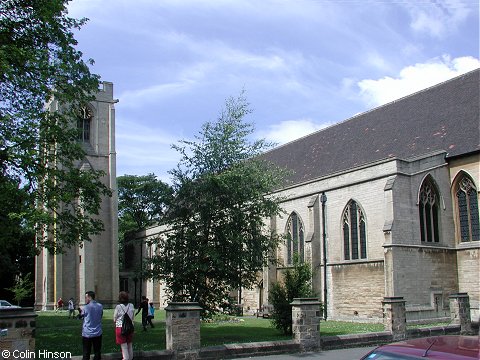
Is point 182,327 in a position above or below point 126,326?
below

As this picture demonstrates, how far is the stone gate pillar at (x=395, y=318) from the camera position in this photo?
16.1 metres

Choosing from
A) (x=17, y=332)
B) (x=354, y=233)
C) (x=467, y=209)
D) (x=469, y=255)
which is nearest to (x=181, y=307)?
(x=17, y=332)

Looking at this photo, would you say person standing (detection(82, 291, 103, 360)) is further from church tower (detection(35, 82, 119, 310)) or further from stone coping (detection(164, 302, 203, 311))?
church tower (detection(35, 82, 119, 310))

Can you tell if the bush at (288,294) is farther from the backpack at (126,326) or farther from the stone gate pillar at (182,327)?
the backpack at (126,326)

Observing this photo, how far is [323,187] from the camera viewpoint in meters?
28.2

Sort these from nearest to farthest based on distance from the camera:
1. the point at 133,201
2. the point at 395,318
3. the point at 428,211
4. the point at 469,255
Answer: the point at 395,318, the point at 469,255, the point at 428,211, the point at 133,201

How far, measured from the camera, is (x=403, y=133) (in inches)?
1159

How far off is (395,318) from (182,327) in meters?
7.53

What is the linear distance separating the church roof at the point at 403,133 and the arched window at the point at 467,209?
1.60 meters

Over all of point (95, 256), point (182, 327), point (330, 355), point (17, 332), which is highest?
point (95, 256)

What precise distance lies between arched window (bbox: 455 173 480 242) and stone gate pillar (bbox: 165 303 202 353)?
1755 centimetres

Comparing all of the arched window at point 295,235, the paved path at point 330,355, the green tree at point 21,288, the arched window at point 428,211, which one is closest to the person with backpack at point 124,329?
the paved path at point 330,355

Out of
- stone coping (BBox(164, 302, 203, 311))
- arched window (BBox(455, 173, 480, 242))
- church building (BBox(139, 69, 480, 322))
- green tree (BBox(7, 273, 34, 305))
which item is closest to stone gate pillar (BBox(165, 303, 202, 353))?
stone coping (BBox(164, 302, 203, 311))

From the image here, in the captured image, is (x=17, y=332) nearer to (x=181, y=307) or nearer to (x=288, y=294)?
(x=181, y=307)
